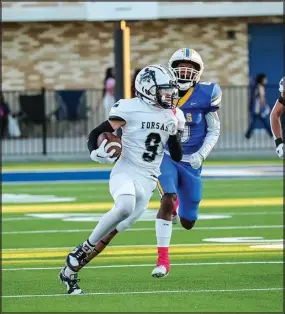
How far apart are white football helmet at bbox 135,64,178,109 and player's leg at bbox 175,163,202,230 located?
1649 millimetres

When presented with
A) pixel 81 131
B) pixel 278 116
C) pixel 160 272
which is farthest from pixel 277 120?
pixel 81 131

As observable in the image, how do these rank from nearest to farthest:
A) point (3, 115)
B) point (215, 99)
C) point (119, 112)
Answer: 1. point (119, 112)
2. point (215, 99)
3. point (3, 115)

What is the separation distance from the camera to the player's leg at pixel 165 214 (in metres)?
11.0

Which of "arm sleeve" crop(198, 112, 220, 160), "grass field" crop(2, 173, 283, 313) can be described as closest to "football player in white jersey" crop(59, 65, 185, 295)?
"grass field" crop(2, 173, 283, 313)

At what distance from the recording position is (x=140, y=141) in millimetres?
10695

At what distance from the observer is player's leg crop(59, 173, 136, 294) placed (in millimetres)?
10242

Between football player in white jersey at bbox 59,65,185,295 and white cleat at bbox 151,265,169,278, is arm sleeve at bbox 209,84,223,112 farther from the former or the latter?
white cleat at bbox 151,265,169,278

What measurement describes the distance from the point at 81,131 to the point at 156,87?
22682 mm

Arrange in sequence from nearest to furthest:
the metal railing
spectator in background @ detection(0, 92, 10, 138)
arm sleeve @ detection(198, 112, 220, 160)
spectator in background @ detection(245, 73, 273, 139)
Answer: arm sleeve @ detection(198, 112, 220, 160)
the metal railing
spectator in background @ detection(245, 73, 273, 139)
spectator in background @ detection(0, 92, 10, 138)

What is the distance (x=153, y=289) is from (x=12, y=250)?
133 inches

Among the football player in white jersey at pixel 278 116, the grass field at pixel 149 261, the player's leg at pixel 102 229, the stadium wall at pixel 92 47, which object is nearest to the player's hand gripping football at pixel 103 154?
the player's leg at pixel 102 229

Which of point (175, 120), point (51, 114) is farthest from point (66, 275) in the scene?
point (51, 114)

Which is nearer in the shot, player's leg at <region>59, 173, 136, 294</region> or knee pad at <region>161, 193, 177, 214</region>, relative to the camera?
→ player's leg at <region>59, 173, 136, 294</region>

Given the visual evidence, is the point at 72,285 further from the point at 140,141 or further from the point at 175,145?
the point at 175,145
